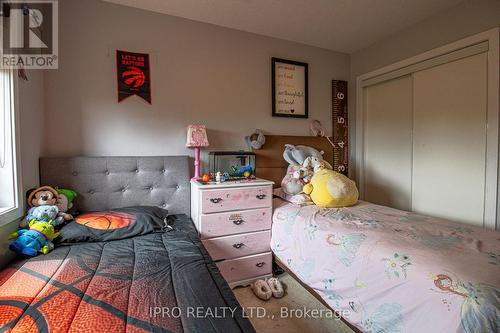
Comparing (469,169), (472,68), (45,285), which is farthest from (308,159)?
(45,285)

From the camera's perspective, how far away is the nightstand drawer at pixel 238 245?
5.92 feet

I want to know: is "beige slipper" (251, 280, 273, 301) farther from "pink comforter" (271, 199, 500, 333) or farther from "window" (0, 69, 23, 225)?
"window" (0, 69, 23, 225)

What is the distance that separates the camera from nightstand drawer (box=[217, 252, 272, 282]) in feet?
6.04

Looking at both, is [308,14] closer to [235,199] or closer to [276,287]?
[235,199]

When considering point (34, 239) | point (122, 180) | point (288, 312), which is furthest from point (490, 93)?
point (34, 239)

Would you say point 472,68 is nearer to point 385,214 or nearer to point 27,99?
point 385,214

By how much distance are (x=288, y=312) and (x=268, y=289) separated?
24cm

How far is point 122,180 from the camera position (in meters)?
1.85

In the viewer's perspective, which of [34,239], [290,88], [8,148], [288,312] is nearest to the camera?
[34,239]

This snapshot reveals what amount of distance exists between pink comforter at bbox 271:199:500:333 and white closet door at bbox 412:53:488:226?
0.69 metres

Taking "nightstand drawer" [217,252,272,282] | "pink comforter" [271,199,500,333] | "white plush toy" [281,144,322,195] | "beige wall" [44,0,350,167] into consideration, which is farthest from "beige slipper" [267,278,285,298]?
"beige wall" [44,0,350,167]

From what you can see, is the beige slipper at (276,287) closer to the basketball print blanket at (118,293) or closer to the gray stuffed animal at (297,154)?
the basketball print blanket at (118,293)

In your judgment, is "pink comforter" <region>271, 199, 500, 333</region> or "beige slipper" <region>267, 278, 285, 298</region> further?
"beige slipper" <region>267, 278, 285, 298</region>

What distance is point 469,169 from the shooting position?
75.2 inches
